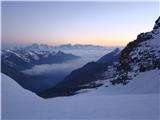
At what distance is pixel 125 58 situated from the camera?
9025cm

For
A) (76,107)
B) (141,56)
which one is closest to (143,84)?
(141,56)

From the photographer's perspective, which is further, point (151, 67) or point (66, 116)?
point (151, 67)

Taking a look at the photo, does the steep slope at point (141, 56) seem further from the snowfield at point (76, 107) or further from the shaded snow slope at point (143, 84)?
the snowfield at point (76, 107)

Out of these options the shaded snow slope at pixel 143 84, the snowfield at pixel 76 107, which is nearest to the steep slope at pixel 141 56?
the shaded snow slope at pixel 143 84

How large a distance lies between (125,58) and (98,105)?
239 feet

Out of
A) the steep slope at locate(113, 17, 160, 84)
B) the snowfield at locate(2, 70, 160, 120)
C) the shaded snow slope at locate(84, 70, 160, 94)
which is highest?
the steep slope at locate(113, 17, 160, 84)

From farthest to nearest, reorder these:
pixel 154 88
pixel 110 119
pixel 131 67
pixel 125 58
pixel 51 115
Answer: pixel 125 58 → pixel 131 67 → pixel 154 88 → pixel 51 115 → pixel 110 119

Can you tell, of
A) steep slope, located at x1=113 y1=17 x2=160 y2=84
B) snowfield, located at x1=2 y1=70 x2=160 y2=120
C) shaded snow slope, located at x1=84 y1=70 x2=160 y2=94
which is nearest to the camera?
snowfield, located at x1=2 y1=70 x2=160 y2=120

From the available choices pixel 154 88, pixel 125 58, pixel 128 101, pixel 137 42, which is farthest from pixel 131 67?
pixel 128 101

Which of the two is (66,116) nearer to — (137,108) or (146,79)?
(137,108)

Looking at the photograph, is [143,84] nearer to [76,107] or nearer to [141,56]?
[141,56]

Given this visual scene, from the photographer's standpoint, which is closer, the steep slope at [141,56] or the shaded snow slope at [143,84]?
the shaded snow slope at [143,84]

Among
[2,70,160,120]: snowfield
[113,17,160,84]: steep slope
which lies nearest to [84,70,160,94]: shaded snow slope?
[113,17,160,84]: steep slope

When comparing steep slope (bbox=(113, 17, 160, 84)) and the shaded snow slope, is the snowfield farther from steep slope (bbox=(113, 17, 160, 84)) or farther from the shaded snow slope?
steep slope (bbox=(113, 17, 160, 84))
